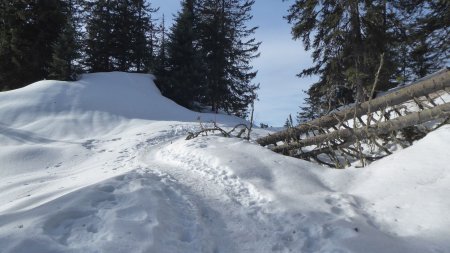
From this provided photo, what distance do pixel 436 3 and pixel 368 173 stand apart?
41.0 feet

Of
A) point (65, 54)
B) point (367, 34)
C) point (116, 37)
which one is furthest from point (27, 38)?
point (367, 34)

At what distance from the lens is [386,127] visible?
19.8 feet

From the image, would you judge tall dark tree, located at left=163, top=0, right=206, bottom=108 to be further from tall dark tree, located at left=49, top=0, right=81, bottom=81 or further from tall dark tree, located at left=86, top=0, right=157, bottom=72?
tall dark tree, located at left=49, top=0, right=81, bottom=81

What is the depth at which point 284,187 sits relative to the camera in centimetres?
507

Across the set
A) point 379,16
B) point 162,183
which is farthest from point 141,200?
point 379,16

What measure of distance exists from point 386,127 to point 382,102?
0.82m

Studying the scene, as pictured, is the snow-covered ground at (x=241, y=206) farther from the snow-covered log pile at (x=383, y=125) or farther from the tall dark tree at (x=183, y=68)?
the tall dark tree at (x=183, y=68)

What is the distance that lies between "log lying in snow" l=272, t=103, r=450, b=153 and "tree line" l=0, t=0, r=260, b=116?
17134 mm

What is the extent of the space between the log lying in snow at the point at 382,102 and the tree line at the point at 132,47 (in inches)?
646

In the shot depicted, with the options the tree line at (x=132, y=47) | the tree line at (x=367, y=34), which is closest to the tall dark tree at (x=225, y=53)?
the tree line at (x=132, y=47)

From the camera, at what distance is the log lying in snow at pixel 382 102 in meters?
6.19

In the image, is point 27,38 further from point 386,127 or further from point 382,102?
point 386,127

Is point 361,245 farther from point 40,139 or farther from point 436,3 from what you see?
point 436,3

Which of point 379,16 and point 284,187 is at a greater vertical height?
point 379,16
